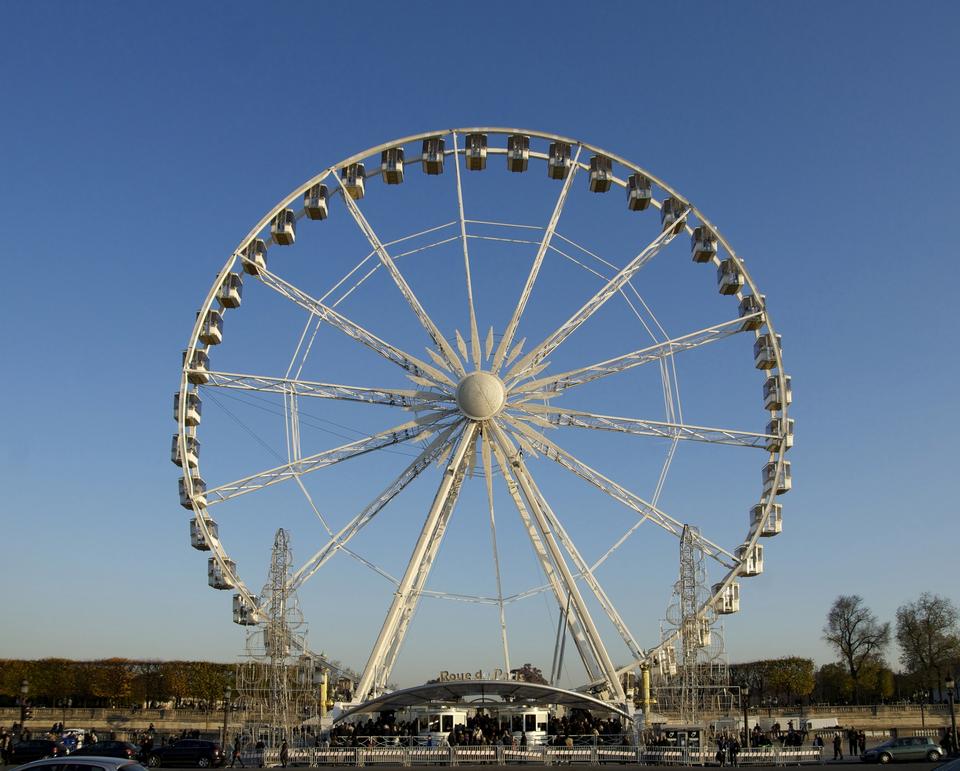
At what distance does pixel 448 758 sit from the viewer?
30406mm

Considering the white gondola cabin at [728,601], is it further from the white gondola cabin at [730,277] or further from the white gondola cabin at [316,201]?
the white gondola cabin at [316,201]

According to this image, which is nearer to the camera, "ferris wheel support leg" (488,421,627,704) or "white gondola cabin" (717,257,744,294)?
"ferris wheel support leg" (488,421,627,704)

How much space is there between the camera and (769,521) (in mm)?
35156

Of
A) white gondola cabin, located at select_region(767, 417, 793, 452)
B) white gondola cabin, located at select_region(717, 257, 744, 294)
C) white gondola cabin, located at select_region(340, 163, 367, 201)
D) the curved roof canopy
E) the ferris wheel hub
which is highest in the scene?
white gondola cabin, located at select_region(340, 163, 367, 201)

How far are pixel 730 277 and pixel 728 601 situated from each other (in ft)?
35.8

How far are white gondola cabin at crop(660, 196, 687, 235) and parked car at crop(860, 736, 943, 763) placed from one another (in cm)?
1836

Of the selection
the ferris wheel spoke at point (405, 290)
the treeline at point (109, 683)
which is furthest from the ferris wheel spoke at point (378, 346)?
the treeline at point (109, 683)

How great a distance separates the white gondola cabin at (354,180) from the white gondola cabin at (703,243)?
11438mm

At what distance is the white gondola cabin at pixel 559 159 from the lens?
35375mm

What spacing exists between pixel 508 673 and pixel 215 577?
990 centimetres

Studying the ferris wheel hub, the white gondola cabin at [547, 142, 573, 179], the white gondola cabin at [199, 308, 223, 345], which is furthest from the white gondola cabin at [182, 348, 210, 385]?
the white gondola cabin at [547, 142, 573, 179]

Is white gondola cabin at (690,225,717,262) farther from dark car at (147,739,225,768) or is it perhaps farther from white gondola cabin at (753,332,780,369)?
dark car at (147,739,225,768)

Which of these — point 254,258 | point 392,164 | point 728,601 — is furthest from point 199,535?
point 728,601

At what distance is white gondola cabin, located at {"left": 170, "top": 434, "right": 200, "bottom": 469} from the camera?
33469 mm
